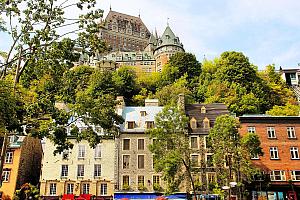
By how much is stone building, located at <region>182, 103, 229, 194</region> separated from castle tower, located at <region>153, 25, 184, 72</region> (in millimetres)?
64138

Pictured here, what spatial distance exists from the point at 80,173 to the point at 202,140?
1447cm

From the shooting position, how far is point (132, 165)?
41.3 meters

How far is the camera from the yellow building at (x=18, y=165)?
39.7 metres

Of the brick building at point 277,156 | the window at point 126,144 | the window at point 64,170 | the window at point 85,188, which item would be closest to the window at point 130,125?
the window at point 126,144

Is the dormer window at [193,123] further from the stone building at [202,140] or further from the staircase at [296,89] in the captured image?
the staircase at [296,89]

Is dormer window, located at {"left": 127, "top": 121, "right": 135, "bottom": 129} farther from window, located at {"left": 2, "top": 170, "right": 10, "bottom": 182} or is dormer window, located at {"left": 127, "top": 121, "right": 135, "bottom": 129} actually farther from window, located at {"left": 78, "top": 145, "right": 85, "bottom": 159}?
window, located at {"left": 2, "top": 170, "right": 10, "bottom": 182}

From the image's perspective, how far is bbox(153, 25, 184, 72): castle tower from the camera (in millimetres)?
110000

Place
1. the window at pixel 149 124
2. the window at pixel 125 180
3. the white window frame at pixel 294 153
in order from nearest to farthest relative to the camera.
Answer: the white window frame at pixel 294 153
the window at pixel 125 180
the window at pixel 149 124

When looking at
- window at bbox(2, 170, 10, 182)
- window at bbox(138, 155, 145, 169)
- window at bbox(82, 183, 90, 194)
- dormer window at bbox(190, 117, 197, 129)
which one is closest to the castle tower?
→ dormer window at bbox(190, 117, 197, 129)

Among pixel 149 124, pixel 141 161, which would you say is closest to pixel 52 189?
pixel 141 161

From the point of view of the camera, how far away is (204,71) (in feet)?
271

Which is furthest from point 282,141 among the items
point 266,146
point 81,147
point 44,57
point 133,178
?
point 44,57

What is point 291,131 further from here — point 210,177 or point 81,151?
point 81,151

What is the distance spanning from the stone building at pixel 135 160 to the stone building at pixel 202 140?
4.75 metres
